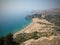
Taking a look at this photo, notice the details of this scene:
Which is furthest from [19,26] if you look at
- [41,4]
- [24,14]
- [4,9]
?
[41,4]

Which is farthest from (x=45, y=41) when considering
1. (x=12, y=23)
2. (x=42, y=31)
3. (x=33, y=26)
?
(x=12, y=23)

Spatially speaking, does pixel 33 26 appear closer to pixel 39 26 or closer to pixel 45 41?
pixel 39 26

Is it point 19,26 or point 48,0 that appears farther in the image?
point 48,0

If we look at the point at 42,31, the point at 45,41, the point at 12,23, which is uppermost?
the point at 12,23

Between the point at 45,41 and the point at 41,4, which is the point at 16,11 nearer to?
the point at 41,4

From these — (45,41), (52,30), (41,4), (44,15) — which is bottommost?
(45,41)

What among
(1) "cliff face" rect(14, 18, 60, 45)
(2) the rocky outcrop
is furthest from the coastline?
(2) the rocky outcrop

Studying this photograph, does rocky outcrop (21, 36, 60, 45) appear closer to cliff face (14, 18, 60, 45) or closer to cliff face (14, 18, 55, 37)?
cliff face (14, 18, 60, 45)

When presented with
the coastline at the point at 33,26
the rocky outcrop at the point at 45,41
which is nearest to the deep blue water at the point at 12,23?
the coastline at the point at 33,26
